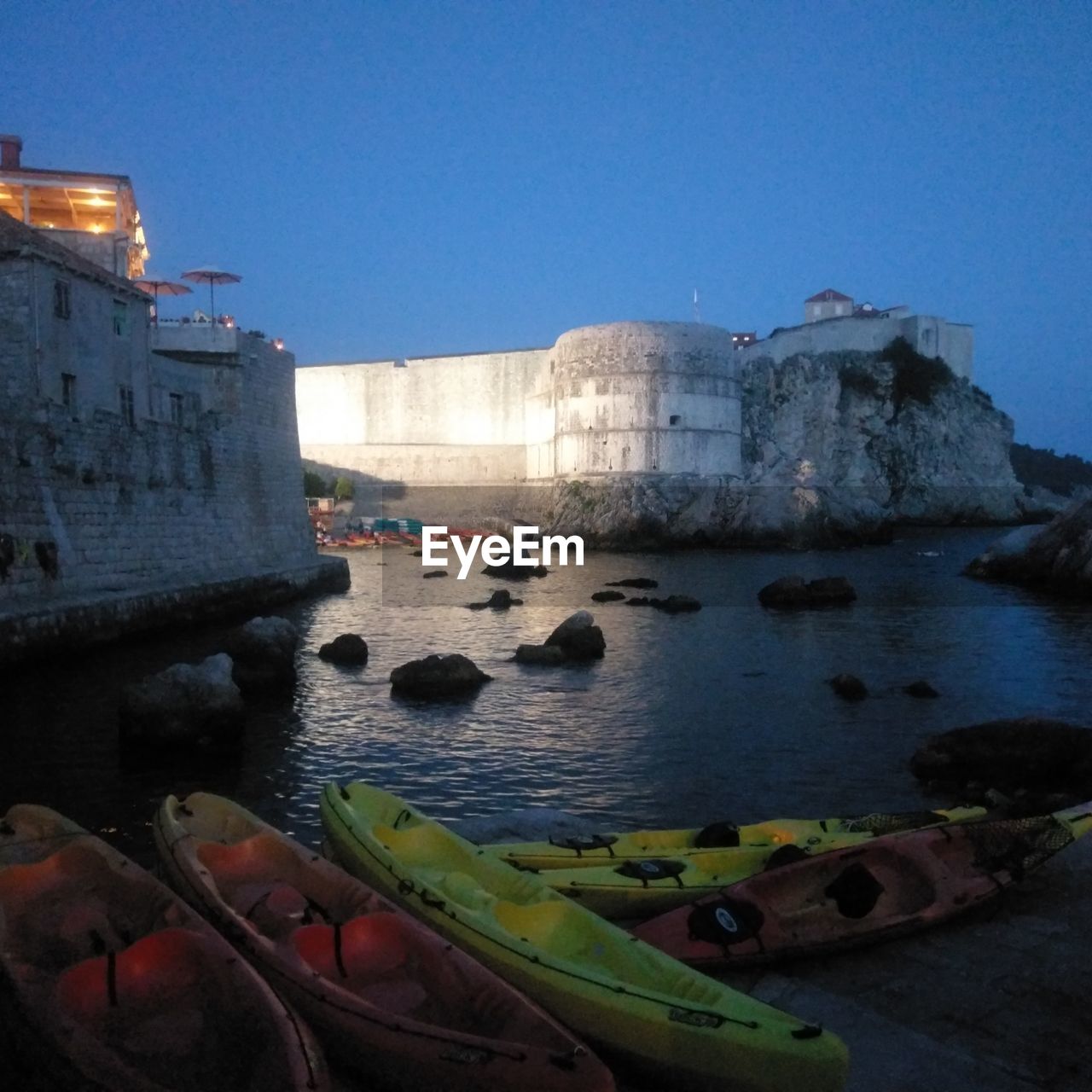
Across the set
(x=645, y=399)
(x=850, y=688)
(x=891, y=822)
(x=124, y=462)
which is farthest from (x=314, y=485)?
(x=891, y=822)

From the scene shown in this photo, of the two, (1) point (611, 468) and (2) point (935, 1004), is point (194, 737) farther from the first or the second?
(1) point (611, 468)

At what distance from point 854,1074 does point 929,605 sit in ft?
66.0

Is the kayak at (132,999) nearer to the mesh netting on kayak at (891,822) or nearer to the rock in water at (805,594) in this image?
the mesh netting on kayak at (891,822)

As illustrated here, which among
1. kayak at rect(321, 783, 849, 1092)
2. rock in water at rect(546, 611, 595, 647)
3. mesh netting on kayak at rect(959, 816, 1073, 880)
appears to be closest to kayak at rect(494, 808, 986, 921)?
kayak at rect(321, 783, 849, 1092)

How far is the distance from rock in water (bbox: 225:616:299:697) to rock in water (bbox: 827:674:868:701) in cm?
718

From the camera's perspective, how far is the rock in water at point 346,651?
14.7 m

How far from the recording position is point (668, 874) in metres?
4.95

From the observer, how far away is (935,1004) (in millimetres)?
3771

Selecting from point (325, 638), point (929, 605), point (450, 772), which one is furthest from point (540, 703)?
point (929, 605)

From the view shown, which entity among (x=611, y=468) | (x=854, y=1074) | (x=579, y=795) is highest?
(x=611, y=468)

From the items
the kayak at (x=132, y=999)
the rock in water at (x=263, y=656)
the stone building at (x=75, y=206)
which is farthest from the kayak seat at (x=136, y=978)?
the stone building at (x=75, y=206)

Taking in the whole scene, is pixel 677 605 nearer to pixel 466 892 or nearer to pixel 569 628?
pixel 569 628

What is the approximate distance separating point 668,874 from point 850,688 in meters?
8.10

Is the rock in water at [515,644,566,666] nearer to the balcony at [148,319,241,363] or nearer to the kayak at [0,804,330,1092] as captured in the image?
the kayak at [0,804,330,1092]
